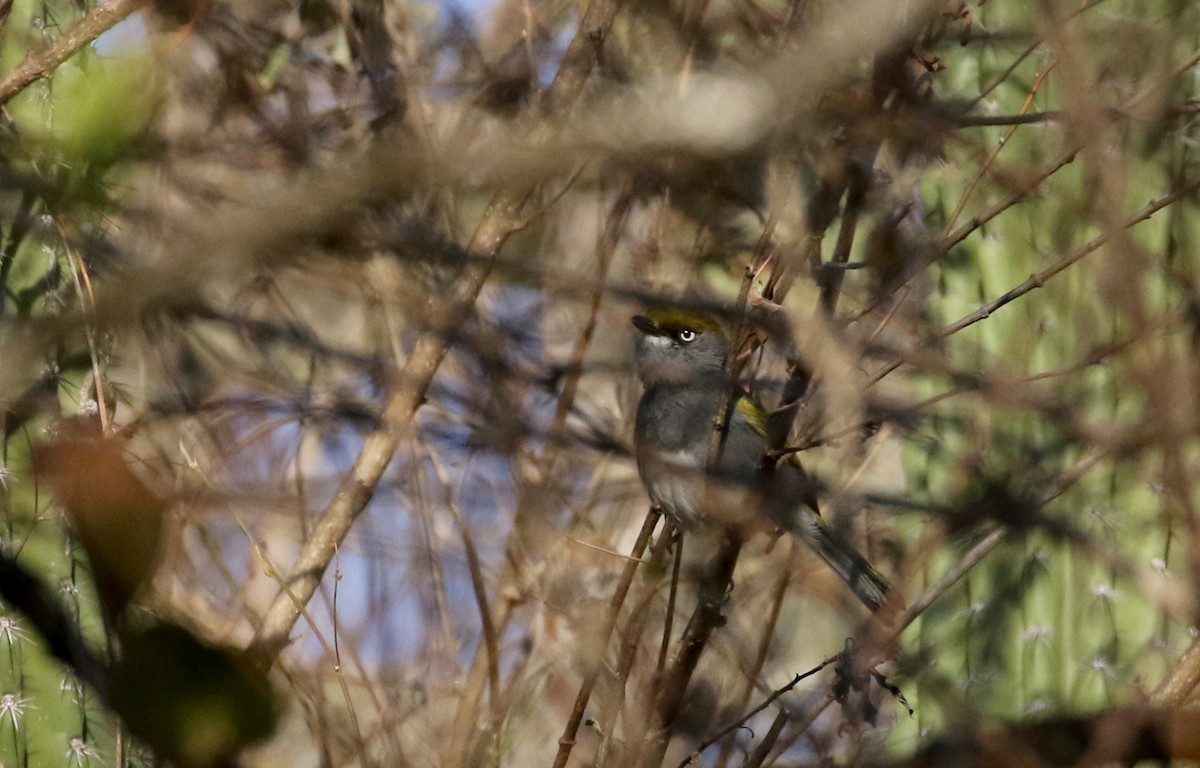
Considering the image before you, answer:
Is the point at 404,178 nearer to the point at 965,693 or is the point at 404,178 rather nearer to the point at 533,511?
the point at 965,693

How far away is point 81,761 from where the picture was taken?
9.60ft

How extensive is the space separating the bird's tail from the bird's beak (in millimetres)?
800

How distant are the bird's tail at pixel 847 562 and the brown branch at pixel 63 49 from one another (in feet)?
7.36

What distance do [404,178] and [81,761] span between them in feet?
8.35

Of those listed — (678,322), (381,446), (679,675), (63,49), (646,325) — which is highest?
(678,322)

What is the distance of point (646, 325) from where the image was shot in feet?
13.1

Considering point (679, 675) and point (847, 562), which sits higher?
point (847, 562)

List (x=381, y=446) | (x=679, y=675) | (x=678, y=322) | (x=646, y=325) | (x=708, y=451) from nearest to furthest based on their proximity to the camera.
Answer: (x=679, y=675), (x=381, y=446), (x=708, y=451), (x=646, y=325), (x=678, y=322)

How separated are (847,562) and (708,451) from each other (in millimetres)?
518

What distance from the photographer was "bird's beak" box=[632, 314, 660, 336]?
3980 millimetres

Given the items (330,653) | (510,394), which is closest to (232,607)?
(330,653)

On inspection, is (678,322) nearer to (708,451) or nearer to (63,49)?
(708,451)

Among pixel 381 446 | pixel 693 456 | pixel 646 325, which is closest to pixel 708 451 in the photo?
pixel 693 456

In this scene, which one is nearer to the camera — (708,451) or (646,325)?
(708,451)
